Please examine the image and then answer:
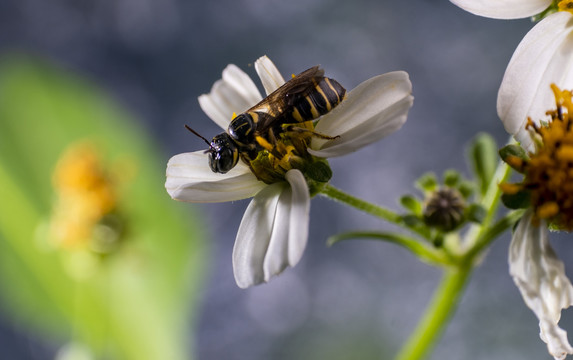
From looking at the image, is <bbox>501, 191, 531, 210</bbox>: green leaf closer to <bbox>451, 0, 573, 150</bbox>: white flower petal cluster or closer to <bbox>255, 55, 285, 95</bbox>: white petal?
<bbox>451, 0, 573, 150</bbox>: white flower petal cluster

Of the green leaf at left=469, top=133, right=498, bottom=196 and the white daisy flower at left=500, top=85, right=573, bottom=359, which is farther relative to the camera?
the green leaf at left=469, top=133, right=498, bottom=196

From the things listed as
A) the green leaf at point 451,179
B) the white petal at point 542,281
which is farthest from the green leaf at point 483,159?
the white petal at point 542,281

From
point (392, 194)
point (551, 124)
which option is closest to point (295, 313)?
point (392, 194)

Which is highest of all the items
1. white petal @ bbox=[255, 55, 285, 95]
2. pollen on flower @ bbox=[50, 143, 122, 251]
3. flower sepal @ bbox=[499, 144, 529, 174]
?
white petal @ bbox=[255, 55, 285, 95]

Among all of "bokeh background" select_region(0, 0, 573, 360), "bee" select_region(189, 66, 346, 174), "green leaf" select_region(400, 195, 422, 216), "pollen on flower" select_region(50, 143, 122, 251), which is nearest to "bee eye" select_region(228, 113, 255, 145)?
"bee" select_region(189, 66, 346, 174)

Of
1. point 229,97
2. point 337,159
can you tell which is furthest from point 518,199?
point 337,159

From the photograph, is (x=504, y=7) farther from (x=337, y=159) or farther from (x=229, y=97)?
(x=337, y=159)
